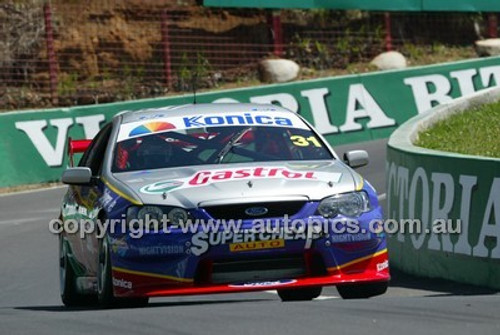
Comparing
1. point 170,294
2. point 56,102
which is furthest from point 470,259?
point 56,102

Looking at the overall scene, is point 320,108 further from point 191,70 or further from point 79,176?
point 79,176

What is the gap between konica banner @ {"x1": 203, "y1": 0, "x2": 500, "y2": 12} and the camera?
27484mm

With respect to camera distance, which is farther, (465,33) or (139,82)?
(465,33)

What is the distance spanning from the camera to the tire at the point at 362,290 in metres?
9.55

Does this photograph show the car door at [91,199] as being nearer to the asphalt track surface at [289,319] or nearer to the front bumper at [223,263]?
the front bumper at [223,263]

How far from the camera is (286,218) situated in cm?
905

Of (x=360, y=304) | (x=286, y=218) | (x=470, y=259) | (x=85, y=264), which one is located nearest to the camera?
(x=360, y=304)

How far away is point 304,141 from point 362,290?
→ 1.36 m

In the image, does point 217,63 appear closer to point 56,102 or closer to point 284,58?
point 284,58

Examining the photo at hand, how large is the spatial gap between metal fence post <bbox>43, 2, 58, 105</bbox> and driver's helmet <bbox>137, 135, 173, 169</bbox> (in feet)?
50.0

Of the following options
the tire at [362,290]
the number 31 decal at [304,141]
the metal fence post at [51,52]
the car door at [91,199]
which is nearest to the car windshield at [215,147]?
the number 31 decal at [304,141]

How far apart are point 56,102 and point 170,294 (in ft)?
58.0

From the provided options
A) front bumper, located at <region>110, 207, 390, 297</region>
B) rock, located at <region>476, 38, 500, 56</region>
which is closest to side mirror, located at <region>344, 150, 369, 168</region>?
front bumper, located at <region>110, 207, 390, 297</region>

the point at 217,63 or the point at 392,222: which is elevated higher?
the point at 392,222
